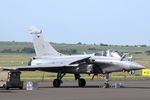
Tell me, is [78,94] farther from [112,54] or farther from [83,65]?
[112,54]

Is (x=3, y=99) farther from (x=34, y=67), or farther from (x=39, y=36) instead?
(x=39, y=36)

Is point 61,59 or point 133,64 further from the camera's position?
point 61,59

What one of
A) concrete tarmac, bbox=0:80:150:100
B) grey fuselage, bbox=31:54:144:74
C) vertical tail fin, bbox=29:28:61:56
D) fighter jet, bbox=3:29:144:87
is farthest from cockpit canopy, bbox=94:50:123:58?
vertical tail fin, bbox=29:28:61:56

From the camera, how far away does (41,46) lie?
41562 mm

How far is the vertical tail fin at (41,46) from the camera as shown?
41219 mm

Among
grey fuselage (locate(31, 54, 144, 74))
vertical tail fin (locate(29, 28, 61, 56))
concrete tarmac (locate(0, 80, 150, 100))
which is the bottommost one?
concrete tarmac (locate(0, 80, 150, 100))

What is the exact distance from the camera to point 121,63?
36.7 m

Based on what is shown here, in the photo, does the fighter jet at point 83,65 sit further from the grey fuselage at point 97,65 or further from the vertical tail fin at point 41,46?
the vertical tail fin at point 41,46

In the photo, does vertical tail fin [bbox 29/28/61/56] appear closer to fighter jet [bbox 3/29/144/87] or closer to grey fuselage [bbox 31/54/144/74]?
fighter jet [bbox 3/29/144/87]

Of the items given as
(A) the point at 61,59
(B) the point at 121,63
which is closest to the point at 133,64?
(B) the point at 121,63

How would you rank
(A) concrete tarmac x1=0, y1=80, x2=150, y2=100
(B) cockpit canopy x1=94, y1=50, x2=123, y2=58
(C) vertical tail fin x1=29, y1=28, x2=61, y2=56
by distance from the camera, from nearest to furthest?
(A) concrete tarmac x1=0, y1=80, x2=150, y2=100
(B) cockpit canopy x1=94, y1=50, x2=123, y2=58
(C) vertical tail fin x1=29, y1=28, x2=61, y2=56

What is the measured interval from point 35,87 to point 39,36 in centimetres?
705

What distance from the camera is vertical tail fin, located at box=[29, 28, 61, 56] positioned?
41.2 m

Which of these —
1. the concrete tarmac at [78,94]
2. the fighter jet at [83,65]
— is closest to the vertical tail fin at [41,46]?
the fighter jet at [83,65]
